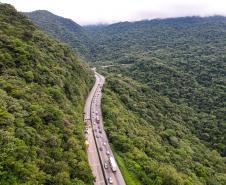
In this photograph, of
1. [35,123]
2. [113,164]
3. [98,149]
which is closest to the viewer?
[35,123]

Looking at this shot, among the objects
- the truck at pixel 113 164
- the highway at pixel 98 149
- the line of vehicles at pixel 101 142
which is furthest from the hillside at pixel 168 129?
the truck at pixel 113 164

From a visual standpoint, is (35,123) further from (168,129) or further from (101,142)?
(168,129)

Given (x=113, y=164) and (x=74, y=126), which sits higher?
(x=74, y=126)

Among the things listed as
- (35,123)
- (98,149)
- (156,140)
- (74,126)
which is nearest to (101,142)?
(98,149)

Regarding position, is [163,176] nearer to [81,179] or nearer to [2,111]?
[81,179]

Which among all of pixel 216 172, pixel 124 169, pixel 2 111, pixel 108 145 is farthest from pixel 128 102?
pixel 2 111

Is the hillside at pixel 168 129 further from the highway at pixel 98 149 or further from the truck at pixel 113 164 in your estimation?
the truck at pixel 113 164
